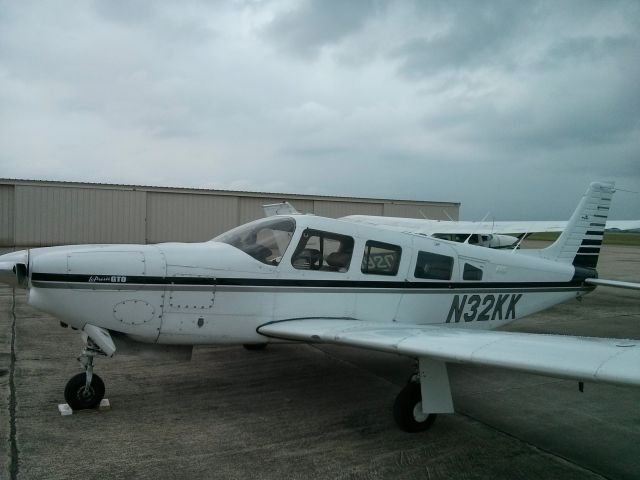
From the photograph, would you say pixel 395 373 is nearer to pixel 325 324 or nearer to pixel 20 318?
pixel 325 324

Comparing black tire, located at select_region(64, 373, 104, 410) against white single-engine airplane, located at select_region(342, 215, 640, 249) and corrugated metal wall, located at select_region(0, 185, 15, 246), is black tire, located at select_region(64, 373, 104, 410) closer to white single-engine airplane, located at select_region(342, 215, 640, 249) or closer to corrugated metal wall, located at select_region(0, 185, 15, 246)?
white single-engine airplane, located at select_region(342, 215, 640, 249)

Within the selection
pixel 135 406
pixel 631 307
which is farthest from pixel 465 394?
pixel 631 307

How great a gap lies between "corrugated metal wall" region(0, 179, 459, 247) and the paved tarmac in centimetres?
1886

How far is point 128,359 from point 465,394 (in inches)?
174

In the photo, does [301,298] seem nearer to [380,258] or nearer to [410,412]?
[380,258]

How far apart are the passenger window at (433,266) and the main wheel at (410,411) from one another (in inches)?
71.8

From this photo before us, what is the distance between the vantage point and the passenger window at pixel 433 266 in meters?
6.41

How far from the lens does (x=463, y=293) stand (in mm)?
6812

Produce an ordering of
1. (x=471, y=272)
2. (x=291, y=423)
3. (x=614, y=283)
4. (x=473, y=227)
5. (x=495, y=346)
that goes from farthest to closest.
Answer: (x=473, y=227) → (x=614, y=283) → (x=471, y=272) → (x=291, y=423) → (x=495, y=346)

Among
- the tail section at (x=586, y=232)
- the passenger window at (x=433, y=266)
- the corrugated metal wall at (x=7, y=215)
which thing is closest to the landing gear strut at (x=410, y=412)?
the passenger window at (x=433, y=266)

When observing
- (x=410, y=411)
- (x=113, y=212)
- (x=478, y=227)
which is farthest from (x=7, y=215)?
(x=410, y=411)

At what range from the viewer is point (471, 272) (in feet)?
22.6

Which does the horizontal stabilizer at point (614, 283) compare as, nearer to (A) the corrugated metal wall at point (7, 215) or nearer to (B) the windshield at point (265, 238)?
(B) the windshield at point (265, 238)

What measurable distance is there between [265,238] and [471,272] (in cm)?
291
